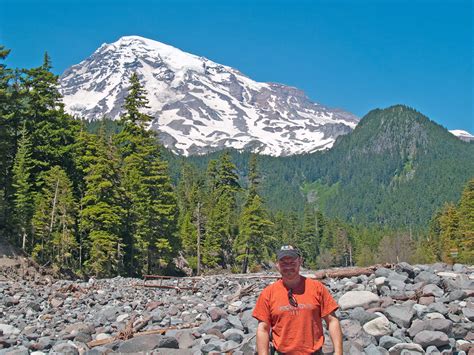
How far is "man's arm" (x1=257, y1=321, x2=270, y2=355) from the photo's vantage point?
6012 mm

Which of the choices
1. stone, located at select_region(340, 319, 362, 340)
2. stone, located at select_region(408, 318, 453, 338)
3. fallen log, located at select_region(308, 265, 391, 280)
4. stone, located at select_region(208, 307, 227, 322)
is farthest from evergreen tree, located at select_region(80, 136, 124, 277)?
stone, located at select_region(408, 318, 453, 338)

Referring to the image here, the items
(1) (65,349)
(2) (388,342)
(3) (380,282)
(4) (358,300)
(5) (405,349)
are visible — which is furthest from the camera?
(3) (380,282)

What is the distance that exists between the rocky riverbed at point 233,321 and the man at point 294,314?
5.89 feet

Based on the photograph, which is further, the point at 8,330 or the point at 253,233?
the point at 253,233

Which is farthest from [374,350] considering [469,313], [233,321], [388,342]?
[233,321]

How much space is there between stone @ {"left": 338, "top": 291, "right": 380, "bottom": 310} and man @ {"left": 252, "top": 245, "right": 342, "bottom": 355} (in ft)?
18.3

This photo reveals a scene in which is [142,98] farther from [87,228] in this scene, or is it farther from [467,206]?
[467,206]

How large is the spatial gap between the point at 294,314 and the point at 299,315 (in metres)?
0.06

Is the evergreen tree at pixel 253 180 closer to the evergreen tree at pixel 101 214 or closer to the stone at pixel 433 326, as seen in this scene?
the evergreen tree at pixel 101 214

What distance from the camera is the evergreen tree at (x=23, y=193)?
3319cm

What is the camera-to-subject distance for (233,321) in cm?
1090

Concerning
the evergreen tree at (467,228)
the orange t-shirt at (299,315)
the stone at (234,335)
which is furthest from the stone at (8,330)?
the evergreen tree at (467,228)

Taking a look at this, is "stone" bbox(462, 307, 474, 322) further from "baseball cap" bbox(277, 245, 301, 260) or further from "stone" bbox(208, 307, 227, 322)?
"baseball cap" bbox(277, 245, 301, 260)

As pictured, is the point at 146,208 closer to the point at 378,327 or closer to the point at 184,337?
the point at 184,337
